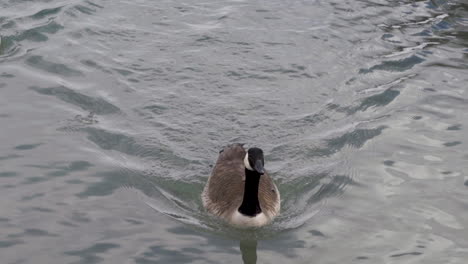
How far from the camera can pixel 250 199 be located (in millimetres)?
8945

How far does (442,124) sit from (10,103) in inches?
273

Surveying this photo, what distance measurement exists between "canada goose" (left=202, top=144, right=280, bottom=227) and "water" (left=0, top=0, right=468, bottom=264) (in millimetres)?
200

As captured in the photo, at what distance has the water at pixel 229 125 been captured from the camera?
8445 mm

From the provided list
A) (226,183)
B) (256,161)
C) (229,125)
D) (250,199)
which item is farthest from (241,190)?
(229,125)

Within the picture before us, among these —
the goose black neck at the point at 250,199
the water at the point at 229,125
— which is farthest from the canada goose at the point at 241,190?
the water at the point at 229,125

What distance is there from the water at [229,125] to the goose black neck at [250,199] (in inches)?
12.7

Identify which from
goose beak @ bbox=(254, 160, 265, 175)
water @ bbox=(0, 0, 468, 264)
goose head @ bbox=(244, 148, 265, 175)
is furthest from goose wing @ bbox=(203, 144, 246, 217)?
goose beak @ bbox=(254, 160, 265, 175)

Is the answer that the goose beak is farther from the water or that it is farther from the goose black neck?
the water

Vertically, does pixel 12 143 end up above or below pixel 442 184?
above

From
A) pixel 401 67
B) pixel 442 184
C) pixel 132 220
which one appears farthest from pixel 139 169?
pixel 401 67

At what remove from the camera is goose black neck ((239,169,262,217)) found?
29.0ft

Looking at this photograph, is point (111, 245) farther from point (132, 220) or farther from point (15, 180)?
point (15, 180)

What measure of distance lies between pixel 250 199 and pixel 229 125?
2.84 m

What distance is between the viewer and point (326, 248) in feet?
27.2
